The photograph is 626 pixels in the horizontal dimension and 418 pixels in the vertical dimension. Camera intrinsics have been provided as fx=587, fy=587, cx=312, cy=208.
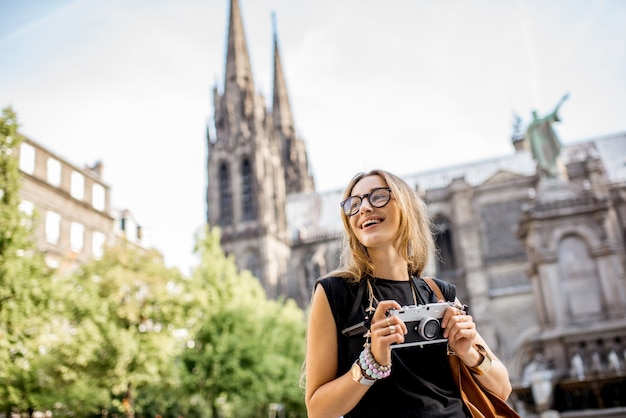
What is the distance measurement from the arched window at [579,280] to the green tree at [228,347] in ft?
37.1

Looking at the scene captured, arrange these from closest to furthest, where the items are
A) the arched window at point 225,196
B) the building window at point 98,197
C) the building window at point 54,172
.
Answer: the building window at point 54,172 < the building window at point 98,197 < the arched window at point 225,196

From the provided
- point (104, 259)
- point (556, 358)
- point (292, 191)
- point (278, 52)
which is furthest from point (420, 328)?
point (278, 52)

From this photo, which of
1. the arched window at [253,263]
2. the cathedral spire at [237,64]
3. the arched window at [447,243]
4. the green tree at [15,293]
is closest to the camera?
the green tree at [15,293]

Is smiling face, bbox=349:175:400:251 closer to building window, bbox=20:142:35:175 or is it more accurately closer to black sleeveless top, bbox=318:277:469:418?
black sleeveless top, bbox=318:277:469:418

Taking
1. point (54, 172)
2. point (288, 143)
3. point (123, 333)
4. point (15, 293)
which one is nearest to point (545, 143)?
point (123, 333)

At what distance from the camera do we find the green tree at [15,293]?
1321cm

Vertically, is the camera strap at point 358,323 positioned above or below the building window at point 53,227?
below

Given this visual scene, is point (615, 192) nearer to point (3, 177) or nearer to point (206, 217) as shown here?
point (206, 217)

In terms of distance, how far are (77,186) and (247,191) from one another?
21.8 meters

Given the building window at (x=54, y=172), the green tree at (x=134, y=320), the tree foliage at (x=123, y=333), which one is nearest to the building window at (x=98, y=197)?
the building window at (x=54, y=172)

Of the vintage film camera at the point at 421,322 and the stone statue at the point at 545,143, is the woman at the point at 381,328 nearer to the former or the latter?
the vintage film camera at the point at 421,322

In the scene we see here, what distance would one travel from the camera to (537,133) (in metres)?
18.4

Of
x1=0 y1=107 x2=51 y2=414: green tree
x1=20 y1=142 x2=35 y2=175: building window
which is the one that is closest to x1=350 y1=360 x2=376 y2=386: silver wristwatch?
x1=0 y1=107 x2=51 y2=414: green tree

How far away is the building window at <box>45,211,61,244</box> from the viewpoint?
28.5 meters
